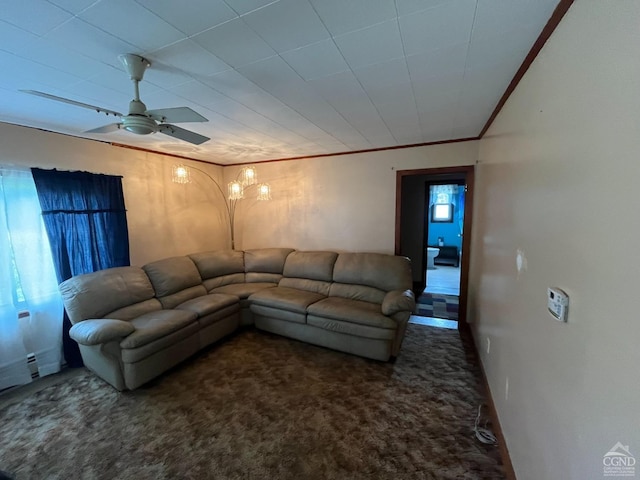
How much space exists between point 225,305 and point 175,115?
226 centimetres

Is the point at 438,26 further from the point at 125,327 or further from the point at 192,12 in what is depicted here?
the point at 125,327

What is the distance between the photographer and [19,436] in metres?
1.93

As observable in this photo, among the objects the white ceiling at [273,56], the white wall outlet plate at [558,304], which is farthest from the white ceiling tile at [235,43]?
the white wall outlet plate at [558,304]

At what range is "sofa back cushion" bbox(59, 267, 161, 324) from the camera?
8.39 ft

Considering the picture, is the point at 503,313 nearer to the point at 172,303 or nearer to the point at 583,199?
the point at 583,199

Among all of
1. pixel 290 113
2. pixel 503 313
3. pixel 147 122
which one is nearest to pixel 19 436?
pixel 147 122

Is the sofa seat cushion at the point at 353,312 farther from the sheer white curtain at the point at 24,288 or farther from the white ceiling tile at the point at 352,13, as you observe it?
the sheer white curtain at the point at 24,288

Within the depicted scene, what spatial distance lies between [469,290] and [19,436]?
14.6 feet

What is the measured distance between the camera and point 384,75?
170 cm

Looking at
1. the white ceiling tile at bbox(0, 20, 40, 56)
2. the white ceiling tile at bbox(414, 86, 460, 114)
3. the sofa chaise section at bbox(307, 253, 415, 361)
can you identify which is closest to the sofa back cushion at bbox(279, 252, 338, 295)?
the sofa chaise section at bbox(307, 253, 415, 361)

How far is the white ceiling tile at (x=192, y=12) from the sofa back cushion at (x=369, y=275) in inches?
114

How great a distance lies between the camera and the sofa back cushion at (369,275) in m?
3.33

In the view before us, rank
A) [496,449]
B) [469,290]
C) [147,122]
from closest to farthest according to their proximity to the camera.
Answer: [147,122] < [496,449] < [469,290]

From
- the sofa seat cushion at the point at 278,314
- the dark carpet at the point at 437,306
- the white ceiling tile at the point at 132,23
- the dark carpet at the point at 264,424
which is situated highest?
the white ceiling tile at the point at 132,23
